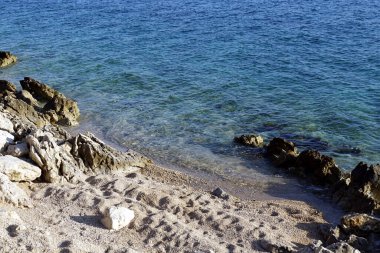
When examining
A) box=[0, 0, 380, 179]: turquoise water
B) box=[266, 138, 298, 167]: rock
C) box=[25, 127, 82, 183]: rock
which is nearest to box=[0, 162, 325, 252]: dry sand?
box=[25, 127, 82, 183]: rock

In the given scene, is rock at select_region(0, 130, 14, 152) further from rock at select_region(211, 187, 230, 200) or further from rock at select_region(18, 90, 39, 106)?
rock at select_region(18, 90, 39, 106)

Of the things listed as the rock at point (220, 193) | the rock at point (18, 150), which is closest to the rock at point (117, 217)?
the rock at point (220, 193)

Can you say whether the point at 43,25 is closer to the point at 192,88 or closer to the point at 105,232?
the point at 192,88

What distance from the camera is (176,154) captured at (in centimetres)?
2119

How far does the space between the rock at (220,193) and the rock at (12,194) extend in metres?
6.12

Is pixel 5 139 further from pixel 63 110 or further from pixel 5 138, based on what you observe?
pixel 63 110

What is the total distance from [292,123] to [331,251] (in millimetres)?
12458

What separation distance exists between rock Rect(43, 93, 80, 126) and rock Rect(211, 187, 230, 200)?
1009cm

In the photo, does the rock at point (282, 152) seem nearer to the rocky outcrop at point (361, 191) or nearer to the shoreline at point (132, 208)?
the shoreline at point (132, 208)

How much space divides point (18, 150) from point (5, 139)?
128cm

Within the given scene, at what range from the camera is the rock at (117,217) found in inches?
539

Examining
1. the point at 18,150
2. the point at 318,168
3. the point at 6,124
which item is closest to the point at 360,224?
the point at 318,168

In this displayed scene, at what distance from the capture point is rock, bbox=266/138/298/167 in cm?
1975

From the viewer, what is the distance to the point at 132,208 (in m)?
14.8
